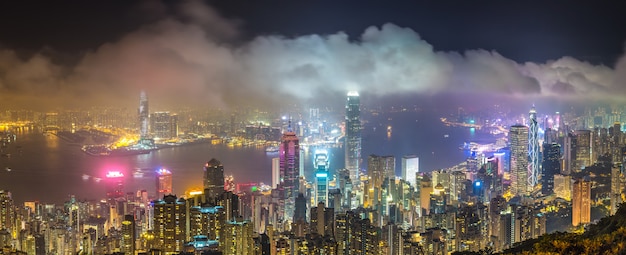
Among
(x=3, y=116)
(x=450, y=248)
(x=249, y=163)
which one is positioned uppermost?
(x=3, y=116)

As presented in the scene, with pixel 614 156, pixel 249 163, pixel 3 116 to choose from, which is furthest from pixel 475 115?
pixel 3 116

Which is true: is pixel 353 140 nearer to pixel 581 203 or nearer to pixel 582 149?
pixel 582 149

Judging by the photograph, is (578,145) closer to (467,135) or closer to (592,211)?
(467,135)

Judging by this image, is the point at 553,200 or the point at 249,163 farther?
the point at 249,163

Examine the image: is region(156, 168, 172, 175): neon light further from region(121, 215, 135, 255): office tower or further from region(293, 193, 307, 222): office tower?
region(121, 215, 135, 255): office tower

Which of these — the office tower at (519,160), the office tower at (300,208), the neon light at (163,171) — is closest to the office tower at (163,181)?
the neon light at (163,171)

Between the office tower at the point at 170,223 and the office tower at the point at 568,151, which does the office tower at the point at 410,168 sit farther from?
the office tower at the point at 170,223

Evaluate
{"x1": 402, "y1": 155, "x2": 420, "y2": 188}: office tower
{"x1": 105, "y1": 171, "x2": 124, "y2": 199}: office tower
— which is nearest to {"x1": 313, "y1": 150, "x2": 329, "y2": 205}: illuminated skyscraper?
{"x1": 402, "y1": 155, "x2": 420, "y2": 188}: office tower
